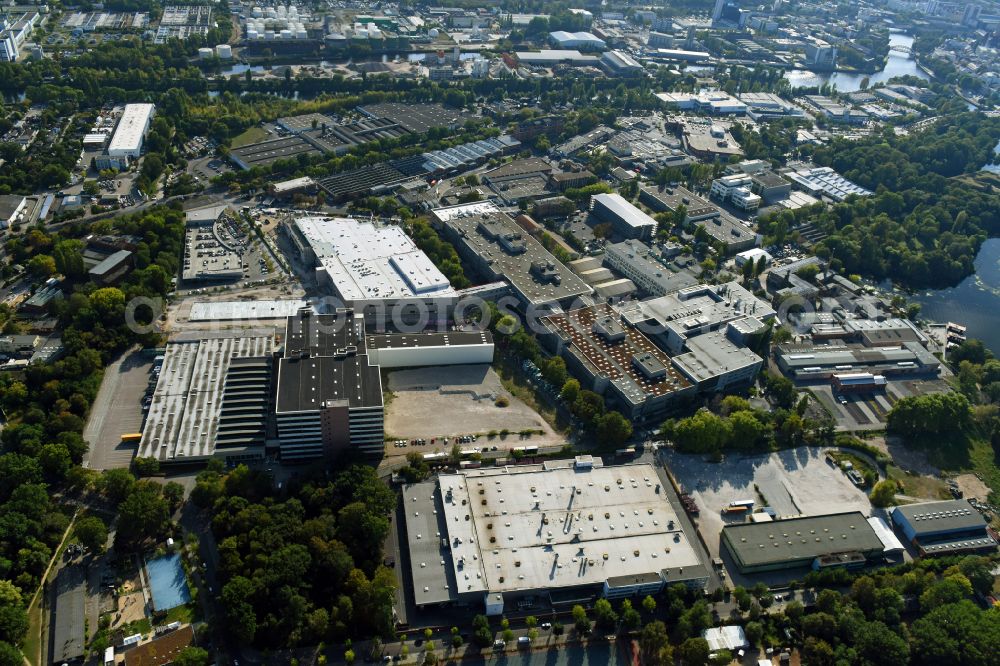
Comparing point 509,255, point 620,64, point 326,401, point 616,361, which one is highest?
point 620,64

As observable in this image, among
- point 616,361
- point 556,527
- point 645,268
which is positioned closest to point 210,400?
point 556,527

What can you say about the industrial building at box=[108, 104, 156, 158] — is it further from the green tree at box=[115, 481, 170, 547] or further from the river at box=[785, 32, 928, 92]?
the river at box=[785, 32, 928, 92]

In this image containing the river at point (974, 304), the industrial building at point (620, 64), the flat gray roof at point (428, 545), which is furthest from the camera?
the industrial building at point (620, 64)

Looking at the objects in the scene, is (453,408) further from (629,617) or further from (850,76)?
(850,76)

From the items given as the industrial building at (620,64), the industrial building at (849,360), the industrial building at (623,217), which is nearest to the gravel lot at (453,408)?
the industrial building at (849,360)

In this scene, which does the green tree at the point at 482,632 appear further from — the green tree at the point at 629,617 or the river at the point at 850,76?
the river at the point at 850,76

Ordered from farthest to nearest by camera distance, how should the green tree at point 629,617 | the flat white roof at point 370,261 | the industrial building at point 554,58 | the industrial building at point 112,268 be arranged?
the industrial building at point 554,58
the flat white roof at point 370,261
the industrial building at point 112,268
the green tree at point 629,617

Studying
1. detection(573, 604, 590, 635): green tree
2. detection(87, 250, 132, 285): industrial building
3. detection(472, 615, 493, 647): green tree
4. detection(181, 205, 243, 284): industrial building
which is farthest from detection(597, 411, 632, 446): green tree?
detection(87, 250, 132, 285): industrial building
